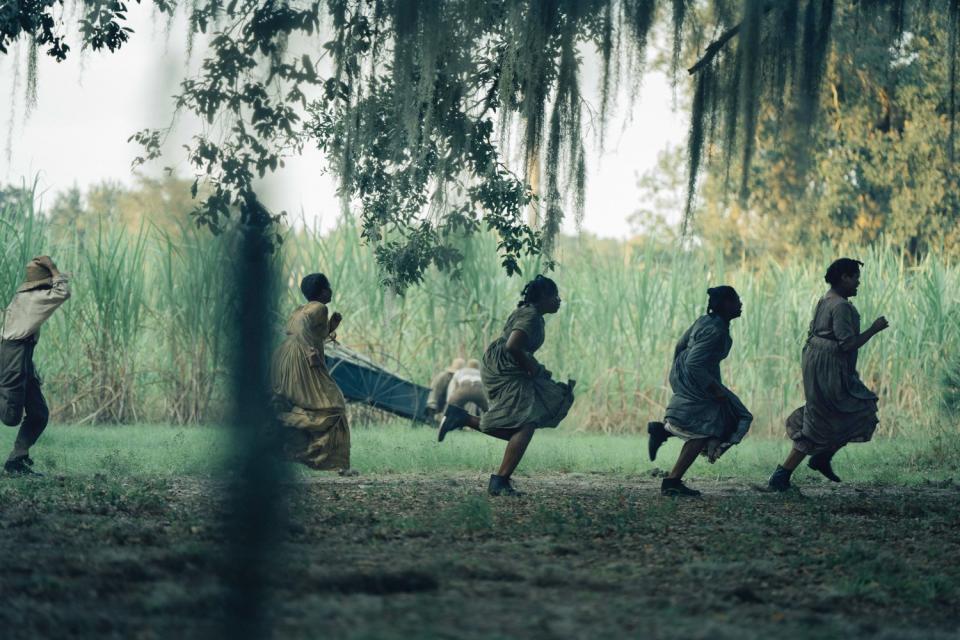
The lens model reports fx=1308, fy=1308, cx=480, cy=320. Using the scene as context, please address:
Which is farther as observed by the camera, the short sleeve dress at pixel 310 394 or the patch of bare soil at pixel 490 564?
the short sleeve dress at pixel 310 394

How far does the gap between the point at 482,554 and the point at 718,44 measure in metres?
3.32

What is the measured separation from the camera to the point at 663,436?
8.55 metres

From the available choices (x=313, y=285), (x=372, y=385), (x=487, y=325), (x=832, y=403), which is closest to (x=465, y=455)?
(x=372, y=385)

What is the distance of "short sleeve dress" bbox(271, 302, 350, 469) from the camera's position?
9.00m

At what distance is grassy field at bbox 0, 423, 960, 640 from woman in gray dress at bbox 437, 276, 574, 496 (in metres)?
0.36

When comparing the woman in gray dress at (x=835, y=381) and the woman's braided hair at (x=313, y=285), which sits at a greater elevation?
the woman's braided hair at (x=313, y=285)

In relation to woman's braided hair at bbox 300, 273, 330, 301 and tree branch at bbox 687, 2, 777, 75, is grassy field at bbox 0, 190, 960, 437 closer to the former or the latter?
woman's braided hair at bbox 300, 273, 330, 301

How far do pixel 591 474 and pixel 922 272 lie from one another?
656 cm

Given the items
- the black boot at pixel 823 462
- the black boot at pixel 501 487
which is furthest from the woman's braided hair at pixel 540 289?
the black boot at pixel 823 462

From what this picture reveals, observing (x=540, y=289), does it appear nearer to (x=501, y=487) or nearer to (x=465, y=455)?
(x=501, y=487)

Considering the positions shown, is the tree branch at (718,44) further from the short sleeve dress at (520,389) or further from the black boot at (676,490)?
the black boot at (676,490)

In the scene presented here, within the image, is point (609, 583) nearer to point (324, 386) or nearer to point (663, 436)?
point (663, 436)

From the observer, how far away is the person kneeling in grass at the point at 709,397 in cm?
811

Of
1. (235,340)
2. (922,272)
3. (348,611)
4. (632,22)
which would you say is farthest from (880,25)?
(922,272)
